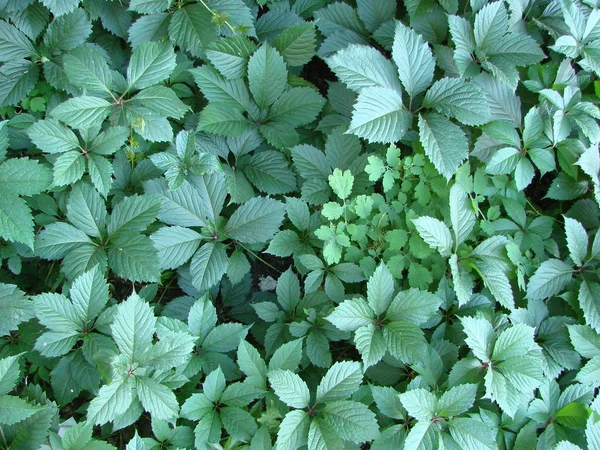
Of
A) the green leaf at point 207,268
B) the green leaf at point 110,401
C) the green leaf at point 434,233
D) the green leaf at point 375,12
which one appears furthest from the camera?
the green leaf at point 375,12

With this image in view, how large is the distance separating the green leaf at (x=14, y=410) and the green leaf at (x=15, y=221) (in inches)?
20.0

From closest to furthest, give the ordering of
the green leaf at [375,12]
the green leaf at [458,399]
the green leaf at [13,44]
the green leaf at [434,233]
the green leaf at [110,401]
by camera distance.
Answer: the green leaf at [110,401]
the green leaf at [458,399]
the green leaf at [434,233]
the green leaf at [13,44]
the green leaf at [375,12]

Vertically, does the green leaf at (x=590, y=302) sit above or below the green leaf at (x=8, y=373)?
above

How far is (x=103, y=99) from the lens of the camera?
6.16 ft

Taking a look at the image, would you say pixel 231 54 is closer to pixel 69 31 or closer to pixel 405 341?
pixel 69 31

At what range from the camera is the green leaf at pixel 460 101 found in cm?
179

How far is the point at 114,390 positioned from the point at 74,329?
1.00 feet

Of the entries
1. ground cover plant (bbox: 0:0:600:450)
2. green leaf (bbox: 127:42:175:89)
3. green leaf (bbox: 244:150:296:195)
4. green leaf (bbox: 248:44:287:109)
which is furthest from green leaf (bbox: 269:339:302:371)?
green leaf (bbox: 127:42:175:89)

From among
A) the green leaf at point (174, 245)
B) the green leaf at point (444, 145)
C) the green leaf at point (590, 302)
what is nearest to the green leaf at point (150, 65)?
the green leaf at point (174, 245)

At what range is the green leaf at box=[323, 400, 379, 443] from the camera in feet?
5.18

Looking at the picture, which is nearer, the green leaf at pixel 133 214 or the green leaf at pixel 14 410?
the green leaf at pixel 14 410

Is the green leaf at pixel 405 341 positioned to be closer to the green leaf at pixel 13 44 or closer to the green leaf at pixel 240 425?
the green leaf at pixel 240 425

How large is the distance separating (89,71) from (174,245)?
740mm

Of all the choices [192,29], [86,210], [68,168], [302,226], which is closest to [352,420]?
[302,226]
